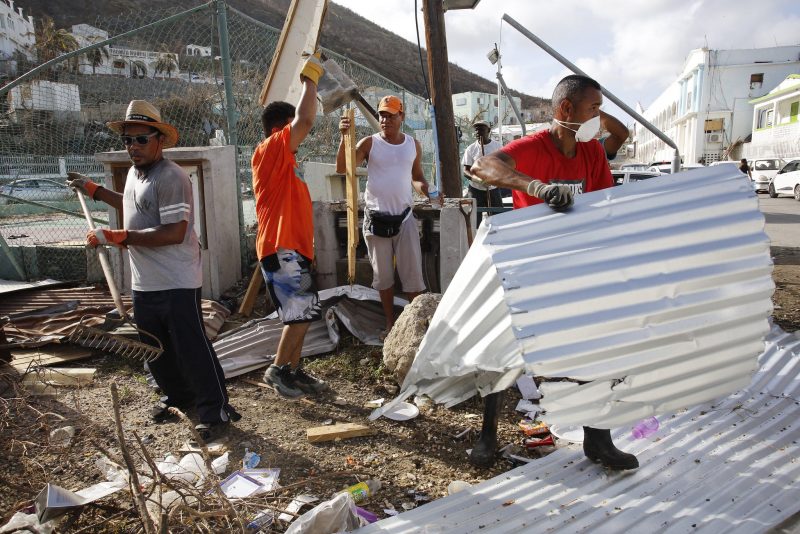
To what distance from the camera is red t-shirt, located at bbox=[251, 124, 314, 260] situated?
339 centimetres

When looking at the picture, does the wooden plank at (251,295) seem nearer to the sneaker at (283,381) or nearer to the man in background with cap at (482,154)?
the sneaker at (283,381)

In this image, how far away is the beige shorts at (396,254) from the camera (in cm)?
459

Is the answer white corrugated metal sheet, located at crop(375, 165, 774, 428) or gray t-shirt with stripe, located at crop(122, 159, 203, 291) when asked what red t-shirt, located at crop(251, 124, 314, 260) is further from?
white corrugated metal sheet, located at crop(375, 165, 774, 428)

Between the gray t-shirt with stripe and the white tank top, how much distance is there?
1684 mm

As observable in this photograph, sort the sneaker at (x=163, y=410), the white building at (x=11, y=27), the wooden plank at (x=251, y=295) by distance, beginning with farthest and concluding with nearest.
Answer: the white building at (x=11, y=27) < the wooden plank at (x=251, y=295) < the sneaker at (x=163, y=410)

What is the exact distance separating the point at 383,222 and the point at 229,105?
262cm

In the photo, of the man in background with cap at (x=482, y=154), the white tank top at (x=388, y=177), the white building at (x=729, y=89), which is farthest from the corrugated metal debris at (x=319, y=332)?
the white building at (x=729, y=89)

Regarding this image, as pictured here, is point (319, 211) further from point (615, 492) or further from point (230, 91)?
point (615, 492)

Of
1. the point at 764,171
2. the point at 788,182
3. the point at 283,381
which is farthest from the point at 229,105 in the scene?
the point at 764,171

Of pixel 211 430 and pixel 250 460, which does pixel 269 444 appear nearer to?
pixel 250 460

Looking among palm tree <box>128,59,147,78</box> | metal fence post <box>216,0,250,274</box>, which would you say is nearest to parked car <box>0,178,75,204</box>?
palm tree <box>128,59,147,78</box>

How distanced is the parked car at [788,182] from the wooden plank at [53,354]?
2215 centimetres

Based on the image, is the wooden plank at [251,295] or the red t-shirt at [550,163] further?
the wooden plank at [251,295]

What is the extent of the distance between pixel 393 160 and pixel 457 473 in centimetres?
259
